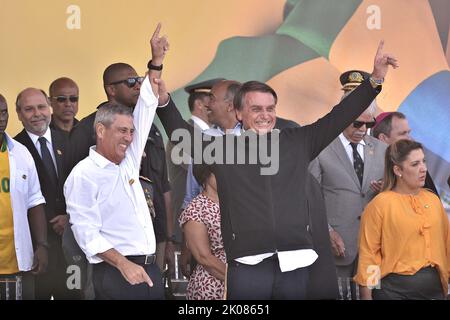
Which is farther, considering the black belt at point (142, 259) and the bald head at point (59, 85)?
the bald head at point (59, 85)

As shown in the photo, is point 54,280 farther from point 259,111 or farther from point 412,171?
point 412,171

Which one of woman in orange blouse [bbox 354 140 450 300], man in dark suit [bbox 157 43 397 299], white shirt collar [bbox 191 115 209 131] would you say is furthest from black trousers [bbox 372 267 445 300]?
white shirt collar [bbox 191 115 209 131]

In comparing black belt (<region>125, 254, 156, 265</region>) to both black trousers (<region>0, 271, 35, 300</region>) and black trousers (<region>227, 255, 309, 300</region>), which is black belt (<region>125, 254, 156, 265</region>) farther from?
black trousers (<region>0, 271, 35, 300</region>)

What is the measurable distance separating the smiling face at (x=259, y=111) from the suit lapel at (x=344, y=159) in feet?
4.48

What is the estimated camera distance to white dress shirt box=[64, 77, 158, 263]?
17.3 ft

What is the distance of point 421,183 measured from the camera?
578cm

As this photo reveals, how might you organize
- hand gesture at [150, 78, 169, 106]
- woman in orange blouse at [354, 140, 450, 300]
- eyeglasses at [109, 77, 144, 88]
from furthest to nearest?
1. eyeglasses at [109, 77, 144, 88]
2. woman in orange blouse at [354, 140, 450, 300]
3. hand gesture at [150, 78, 169, 106]

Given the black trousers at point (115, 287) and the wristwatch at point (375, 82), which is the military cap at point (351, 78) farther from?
the black trousers at point (115, 287)

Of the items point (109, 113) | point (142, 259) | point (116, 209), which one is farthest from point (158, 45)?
point (142, 259)

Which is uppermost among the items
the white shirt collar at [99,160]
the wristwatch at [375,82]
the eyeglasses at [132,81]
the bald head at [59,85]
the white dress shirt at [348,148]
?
the bald head at [59,85]

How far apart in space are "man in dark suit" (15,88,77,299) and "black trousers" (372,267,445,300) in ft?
5.76

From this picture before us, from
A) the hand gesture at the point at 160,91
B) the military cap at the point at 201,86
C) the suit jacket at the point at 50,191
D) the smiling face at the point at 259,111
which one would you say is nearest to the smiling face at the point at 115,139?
the hand gesture at the point at 160,91

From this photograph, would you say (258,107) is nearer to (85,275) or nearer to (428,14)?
(85,275)

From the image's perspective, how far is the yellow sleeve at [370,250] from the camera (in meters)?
5.73
